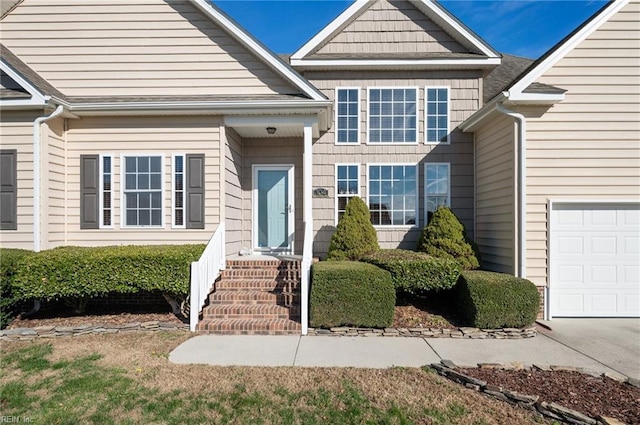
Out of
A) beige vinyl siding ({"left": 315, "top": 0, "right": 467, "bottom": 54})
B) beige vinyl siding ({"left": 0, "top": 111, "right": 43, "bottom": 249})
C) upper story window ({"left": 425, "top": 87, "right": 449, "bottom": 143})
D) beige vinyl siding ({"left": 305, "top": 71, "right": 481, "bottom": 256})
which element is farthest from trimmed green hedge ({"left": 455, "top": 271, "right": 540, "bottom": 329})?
beige vinyl siding ({"left": 0, "top": 111, "right": 43, "bottom": 249})

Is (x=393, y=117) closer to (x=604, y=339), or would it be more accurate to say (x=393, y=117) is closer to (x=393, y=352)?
(x=393, y=352)

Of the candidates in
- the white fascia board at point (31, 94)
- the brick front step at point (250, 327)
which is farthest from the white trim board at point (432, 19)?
the brick front step at point (250, 327)

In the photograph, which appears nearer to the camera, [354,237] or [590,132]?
[590,132]

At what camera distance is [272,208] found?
9117 mm

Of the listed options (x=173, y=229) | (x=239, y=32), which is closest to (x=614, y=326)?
(x=173, y=229)

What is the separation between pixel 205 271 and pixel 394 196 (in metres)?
4.90

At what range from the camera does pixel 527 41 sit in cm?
1070

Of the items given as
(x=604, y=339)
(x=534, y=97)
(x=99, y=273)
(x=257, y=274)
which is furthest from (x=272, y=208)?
(x=604, y=339)

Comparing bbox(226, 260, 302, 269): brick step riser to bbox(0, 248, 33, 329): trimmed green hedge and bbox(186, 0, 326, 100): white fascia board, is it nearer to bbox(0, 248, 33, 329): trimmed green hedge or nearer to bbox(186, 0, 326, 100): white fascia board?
bbox(186, 0, 326, 100): white fascia board

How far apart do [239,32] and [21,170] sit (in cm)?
506

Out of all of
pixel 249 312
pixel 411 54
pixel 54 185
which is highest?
pixel 411 54

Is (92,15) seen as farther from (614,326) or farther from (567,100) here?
(614,326)

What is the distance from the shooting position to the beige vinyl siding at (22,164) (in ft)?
22.3

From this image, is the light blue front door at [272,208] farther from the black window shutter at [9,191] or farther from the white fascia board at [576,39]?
the white fascia board at [576,39]
